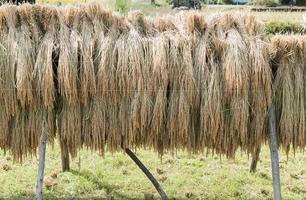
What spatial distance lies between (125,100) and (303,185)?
8.96 feet

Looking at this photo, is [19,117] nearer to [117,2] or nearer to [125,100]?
[125,100]

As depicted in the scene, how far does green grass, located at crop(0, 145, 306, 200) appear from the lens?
5.75 meters

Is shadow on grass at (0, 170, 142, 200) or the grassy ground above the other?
the grassy ground

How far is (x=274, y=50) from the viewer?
441cm

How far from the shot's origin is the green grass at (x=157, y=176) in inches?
226

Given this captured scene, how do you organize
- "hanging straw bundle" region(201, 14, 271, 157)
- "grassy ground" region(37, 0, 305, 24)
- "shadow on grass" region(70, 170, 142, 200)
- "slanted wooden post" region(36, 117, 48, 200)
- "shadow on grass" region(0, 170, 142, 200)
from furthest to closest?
"shadow on grass" region(70, 170, 142, 200), "shadow on grass" region(0, 170, 142, 200), "grassy ground" region(37, 0, 305, 24), "hanging straw bundle" region(201, 14, 271, 157), "slanted wooden post" region(36, 117, 48, 200)

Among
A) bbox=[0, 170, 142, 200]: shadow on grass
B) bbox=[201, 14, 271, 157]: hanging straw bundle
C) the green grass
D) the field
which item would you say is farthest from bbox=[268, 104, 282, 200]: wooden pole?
bbox=[0, 170, 142, 200]: shadow on grass

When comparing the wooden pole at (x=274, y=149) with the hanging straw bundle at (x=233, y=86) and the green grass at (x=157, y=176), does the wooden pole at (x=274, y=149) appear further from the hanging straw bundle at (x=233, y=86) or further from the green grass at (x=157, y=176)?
the green grass at (x=157, y=176)

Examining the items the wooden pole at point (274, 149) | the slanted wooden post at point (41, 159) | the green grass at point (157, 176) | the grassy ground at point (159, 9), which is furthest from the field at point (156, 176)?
the slanted wooden post at point (41, 159)

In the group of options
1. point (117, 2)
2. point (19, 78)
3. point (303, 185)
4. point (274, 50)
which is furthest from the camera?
point (117, 2)

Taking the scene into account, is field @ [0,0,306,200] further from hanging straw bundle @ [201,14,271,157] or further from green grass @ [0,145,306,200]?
hanging straw bundle @ [201,14,271,157]

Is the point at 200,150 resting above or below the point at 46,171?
above

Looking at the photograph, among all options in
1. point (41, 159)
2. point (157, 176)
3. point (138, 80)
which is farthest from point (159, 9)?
point (41, 159)

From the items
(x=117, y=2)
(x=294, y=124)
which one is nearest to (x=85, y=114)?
(x=294, y=124)
